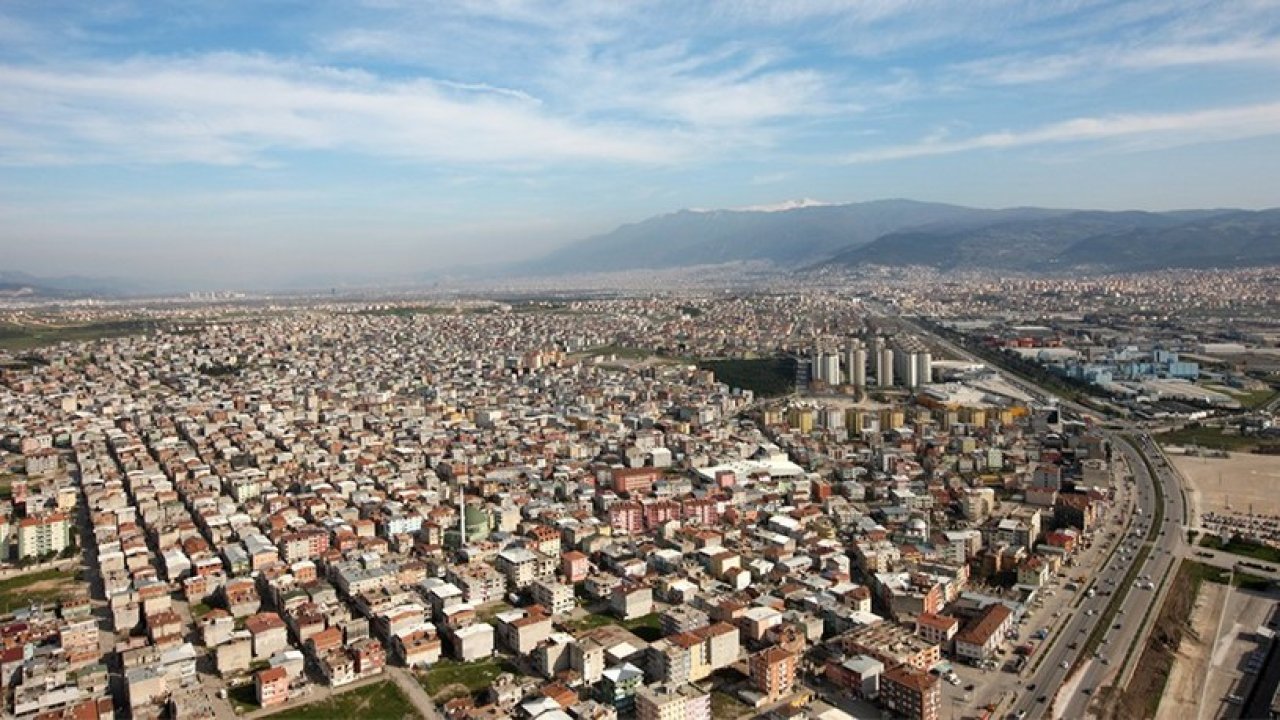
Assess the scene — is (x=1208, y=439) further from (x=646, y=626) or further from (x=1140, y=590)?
(x=646, y=626)

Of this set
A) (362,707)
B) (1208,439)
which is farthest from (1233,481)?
(362,707)

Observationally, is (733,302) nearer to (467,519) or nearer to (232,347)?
(232,347)

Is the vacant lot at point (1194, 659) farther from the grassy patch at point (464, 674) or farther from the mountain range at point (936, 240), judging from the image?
the mountain range at point (936, 240)

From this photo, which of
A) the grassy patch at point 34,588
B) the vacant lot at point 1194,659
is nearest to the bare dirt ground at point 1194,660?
the vacant lot at point 1194,659

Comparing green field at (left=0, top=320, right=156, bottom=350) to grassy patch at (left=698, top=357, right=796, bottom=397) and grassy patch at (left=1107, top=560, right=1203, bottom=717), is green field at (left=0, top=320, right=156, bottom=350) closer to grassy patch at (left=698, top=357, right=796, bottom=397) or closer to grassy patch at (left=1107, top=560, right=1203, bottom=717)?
grassy patch at (left=698, top=357, right=796, bottom=397)

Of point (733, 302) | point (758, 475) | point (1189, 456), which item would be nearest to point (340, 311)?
point (733, 302)

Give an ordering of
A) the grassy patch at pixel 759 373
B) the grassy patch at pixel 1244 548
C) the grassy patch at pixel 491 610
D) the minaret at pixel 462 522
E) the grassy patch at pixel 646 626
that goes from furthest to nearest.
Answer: the grassy patch at pixel 759 373
the minaret at pixel 462 522
the grassy patch at pixel 1244 548
the grassy patch at pixel 491 610
the grassy patch at pixel 646 626

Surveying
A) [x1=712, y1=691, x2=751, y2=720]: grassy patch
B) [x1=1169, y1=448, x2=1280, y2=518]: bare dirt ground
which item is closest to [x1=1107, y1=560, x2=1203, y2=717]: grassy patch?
[x1=1169, y1=448, x2=1280, y2=518]: bare dirt ground
